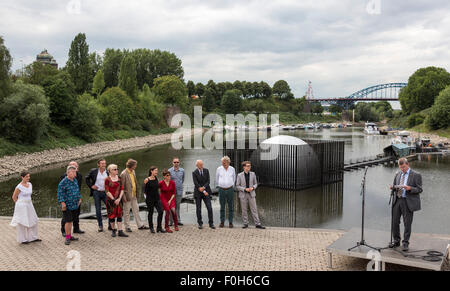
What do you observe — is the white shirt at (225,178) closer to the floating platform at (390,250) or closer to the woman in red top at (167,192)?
the woman in red top at (167,192)

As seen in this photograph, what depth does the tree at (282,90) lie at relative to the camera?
6112 inches

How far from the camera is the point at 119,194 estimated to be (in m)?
10.1

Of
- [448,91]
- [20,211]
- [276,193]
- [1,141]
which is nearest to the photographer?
[20,211]

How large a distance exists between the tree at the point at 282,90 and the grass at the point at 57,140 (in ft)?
326

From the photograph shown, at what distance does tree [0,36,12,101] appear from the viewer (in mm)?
34094

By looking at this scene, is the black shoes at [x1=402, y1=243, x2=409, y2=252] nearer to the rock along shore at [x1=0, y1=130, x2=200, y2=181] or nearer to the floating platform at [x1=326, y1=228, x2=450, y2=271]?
the floating platform at [x1=326, y1=228, x2=450, y2=271]

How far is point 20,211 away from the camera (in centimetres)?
950

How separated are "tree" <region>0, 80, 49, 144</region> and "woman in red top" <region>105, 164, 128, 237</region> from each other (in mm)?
28779

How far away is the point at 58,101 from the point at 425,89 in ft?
255

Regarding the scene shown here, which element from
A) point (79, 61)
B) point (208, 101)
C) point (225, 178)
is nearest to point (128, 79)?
point (79, 61)

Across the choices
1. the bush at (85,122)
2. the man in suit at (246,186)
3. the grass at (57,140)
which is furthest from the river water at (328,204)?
the bush at (85,122)

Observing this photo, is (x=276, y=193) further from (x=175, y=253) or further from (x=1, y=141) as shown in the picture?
(x=1, y=141)
